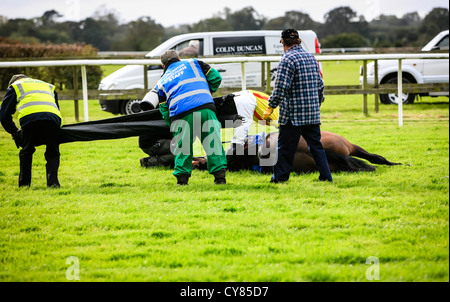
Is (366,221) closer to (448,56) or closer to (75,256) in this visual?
(75,256)

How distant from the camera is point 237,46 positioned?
14.7 m

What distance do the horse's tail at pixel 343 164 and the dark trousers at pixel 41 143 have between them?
3.37m

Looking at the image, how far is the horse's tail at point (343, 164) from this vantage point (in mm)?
6852

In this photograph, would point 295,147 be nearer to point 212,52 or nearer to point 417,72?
point 212,52

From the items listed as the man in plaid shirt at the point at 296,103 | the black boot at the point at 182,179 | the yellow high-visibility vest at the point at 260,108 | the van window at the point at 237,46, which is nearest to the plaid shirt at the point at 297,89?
the man in plaid shirt at the point at 296,103

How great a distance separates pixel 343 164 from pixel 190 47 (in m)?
8.21

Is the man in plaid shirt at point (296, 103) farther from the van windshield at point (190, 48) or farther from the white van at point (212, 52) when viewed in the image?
the van windshield at point (190, 48)

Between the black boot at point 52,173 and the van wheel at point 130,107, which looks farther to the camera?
the van wheel at point 130,107

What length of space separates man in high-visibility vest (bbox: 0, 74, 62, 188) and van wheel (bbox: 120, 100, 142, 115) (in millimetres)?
7112

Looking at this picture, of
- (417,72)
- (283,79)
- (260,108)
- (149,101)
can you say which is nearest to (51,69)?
(417,72)

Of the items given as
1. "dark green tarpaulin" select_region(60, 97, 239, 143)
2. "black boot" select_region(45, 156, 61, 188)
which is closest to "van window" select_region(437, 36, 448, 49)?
"dark green tarpaulin" select_region(60, 97, 239, 143)

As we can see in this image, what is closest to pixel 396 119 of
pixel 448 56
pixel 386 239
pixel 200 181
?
pixel 448 56

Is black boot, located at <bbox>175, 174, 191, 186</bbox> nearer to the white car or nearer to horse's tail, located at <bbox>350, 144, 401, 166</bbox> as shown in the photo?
horse's tail, located at <bbox>350, 144, 401, 166</bbox>
